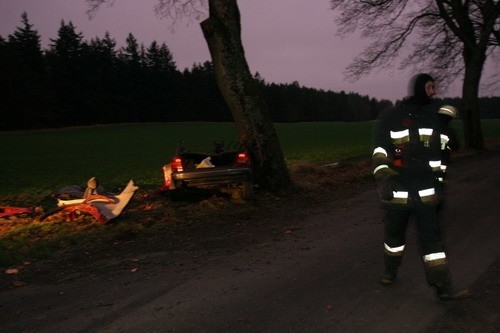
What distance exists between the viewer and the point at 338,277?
14.6 feet

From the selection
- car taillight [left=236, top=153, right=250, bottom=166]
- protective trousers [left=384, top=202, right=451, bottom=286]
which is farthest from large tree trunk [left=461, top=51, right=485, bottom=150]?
protective trousers [left=384, top=202, right=451, bottom=286]

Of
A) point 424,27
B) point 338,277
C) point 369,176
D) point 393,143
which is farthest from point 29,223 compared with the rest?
point 424,27

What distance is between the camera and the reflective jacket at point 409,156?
148 inches

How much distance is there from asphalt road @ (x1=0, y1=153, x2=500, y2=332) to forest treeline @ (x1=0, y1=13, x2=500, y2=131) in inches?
2503

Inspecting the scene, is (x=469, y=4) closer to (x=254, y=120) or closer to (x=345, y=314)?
(x=254, y=120)

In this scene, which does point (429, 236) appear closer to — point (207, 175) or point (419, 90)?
point (419, 90)

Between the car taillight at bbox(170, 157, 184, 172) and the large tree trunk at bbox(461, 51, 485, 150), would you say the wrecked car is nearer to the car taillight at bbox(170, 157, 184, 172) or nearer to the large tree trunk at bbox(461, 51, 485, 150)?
the car taillight at bbox(170, 157, 184, 172)

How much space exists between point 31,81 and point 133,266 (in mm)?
70225

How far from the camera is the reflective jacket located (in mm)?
3750

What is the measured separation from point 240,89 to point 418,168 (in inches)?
231

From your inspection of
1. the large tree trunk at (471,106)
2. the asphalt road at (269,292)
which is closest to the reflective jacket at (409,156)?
the asphalt road at (269,292)

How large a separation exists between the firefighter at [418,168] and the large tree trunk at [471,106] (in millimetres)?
18491

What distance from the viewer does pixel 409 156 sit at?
12.3 ft

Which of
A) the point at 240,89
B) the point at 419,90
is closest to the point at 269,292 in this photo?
the point at 419,90
